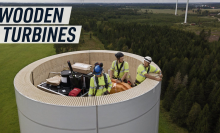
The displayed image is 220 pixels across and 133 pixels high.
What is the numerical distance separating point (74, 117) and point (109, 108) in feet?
3.27

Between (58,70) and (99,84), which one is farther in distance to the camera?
(58,70)

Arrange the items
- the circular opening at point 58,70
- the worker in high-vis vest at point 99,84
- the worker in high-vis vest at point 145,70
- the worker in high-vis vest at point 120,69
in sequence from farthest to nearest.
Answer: the worker in high-vis vest at point 120,69 < the worker in high-vis vest at point 145,70 < the worker in high-vis vest at point 99,84 < the circular opening at point 58,70

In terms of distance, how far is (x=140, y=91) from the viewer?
617cm

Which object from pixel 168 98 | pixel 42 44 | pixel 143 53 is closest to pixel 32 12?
pixel 143 53

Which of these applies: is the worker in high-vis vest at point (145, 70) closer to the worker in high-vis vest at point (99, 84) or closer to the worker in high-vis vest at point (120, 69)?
the worker in high-vis vest at point (120, 69)

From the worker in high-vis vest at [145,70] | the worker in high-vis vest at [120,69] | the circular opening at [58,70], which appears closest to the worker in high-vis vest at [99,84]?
the circular opening at [58,70]

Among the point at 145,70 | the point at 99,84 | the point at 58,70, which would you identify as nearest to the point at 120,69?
the point at 145,70

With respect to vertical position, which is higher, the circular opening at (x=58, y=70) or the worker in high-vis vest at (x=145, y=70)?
the worker in high-vis vest at (x=145, y=70)

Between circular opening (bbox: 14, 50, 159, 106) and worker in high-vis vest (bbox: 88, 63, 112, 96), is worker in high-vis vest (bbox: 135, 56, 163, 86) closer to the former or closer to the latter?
circular opening (bbox: 14, 50, 159, 106)

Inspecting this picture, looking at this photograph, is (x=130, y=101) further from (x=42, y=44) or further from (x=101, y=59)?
(x=42, y=44)

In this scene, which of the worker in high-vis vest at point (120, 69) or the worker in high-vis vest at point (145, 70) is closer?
the worker in high-vis vest at point (145, 70)

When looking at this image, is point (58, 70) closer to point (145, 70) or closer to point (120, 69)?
point (120, 69)

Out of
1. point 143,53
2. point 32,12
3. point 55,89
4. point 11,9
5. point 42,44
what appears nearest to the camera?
point 55,89

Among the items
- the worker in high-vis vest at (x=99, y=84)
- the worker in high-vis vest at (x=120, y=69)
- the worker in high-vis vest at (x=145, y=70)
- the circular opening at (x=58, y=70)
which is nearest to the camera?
the circular opening at (x=58, y=70)
